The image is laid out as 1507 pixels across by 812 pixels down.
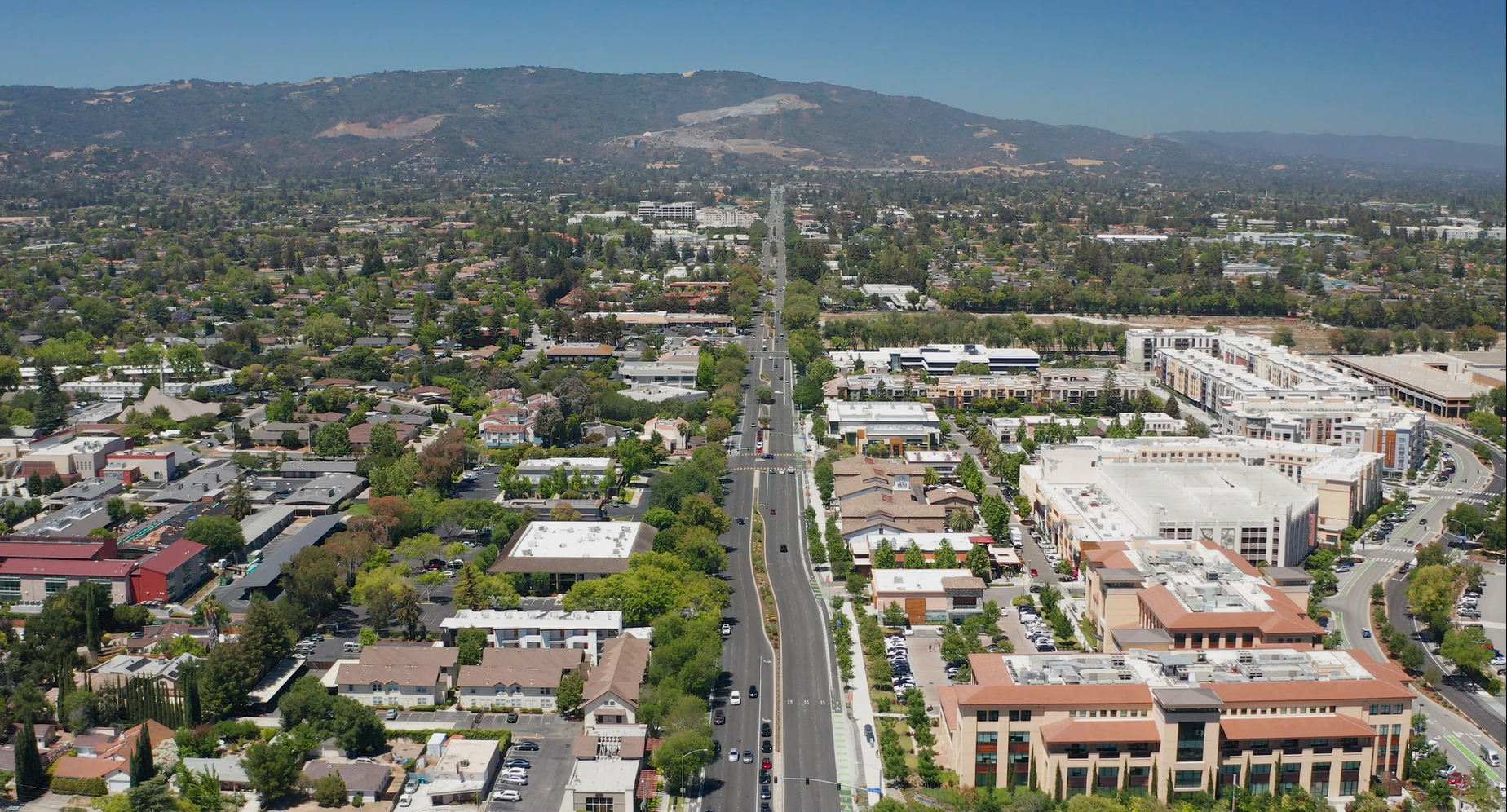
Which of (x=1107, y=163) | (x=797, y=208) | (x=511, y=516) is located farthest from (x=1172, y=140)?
(x=511, y=516)

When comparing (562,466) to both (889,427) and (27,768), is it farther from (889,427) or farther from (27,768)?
(27,768)

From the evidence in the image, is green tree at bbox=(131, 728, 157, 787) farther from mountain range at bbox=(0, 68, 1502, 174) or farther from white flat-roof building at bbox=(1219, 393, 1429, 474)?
mountain range at bbox=(0, 68, 1502, 174)

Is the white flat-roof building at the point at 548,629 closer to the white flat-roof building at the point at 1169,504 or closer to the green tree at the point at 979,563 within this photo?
the green tree at the point at 979,563

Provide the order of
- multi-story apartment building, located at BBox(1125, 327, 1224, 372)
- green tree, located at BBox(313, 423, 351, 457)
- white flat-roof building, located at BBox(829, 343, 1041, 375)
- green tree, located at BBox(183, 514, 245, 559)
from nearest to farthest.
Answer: green tree, located at BBox(183, 514, 245, 559) < green tree, located at BBox(313, 423, 351, 457) < white flat-roof building, located at BBox(829, 343, 1041, 375) < multi-story apartment building, located at BBox(1125, 327, 1224, 372)

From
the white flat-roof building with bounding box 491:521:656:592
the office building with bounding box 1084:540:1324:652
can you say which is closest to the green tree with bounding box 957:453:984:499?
the office building with bounding box 1084:540:1324:652

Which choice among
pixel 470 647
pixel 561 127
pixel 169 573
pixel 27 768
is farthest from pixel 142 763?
pixel 561 127

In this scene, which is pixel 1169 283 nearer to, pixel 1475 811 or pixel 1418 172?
pixel 1475 811

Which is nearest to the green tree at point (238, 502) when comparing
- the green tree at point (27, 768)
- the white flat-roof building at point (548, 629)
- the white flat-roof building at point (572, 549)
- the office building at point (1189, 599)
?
the white flat-roof building at point (572, 549)
